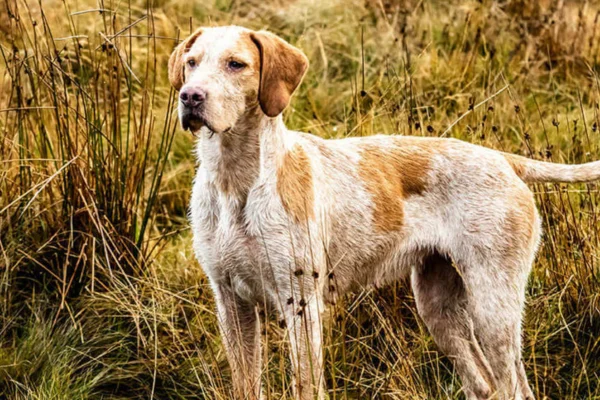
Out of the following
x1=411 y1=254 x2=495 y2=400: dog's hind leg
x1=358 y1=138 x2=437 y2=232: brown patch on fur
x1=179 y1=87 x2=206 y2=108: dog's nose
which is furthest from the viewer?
x1=411 y1=254 x2=495 y2=400: dog's hind leg

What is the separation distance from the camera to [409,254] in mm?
4535

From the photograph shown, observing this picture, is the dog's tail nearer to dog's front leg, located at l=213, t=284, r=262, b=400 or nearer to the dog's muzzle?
dog's front leg, located at l=213, t=284, r=262, b=400

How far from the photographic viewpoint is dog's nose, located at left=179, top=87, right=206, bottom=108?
372 cm

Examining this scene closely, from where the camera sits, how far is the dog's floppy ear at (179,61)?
4.14m

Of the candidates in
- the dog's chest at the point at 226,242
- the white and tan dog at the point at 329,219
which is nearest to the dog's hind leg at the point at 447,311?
the white and tan dog at the point at 329,219

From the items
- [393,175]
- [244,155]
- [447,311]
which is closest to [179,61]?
[244,155]

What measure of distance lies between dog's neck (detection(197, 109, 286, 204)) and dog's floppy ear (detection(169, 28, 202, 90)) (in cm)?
25

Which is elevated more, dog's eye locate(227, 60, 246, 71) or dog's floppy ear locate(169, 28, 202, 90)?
dog's eye locate(227, 60, 246, 71)

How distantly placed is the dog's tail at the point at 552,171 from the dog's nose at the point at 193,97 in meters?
1.57

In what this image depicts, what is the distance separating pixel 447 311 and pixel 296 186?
3.41 ft

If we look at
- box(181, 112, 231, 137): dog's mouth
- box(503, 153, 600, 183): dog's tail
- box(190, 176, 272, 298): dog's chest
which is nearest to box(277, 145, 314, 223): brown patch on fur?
box(190, 176, 272, 298): dog's chest

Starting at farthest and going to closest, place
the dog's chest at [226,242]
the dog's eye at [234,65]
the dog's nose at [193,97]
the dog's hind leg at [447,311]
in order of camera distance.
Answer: the dog's hind leg at [447,311]
the dog's chest at [226,242]
the dog's eye at [234,65]
the dog's nose at [193,97]

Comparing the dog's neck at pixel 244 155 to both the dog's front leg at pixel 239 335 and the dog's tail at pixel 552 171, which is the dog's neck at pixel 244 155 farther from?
the dog's tail at pixel 552 171

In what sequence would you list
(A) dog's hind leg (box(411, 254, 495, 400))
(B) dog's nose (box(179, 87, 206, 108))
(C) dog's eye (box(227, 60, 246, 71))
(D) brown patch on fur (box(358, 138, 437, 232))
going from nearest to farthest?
(B) dog's nose (box(179, 87, 206, 108)) < (C) dog's eye (box(227, 60, 246, 71)) < (D) brown patch on fur (box(358, 138, 437, 232)) < (A) dog's hind leg (box(411, 254, 495, 400))
